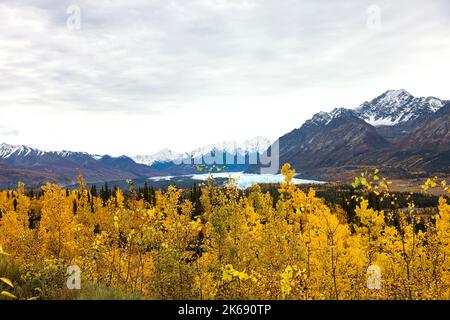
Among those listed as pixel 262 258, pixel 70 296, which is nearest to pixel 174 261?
pixel 70 296

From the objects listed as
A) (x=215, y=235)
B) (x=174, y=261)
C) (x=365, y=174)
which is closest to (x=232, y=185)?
(x=215, y=235)

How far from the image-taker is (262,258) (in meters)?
15.0

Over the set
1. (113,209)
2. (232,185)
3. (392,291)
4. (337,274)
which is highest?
(232,185)

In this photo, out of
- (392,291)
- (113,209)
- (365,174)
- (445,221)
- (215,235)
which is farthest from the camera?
(445,221)

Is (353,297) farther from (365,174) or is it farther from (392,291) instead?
(365,174)

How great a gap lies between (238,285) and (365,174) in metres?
5.77

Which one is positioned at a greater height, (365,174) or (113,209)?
(365,174)

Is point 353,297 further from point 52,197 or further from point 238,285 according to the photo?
point 52,197

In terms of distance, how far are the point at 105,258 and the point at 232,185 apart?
6.69 meters

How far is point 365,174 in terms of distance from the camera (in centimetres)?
946
